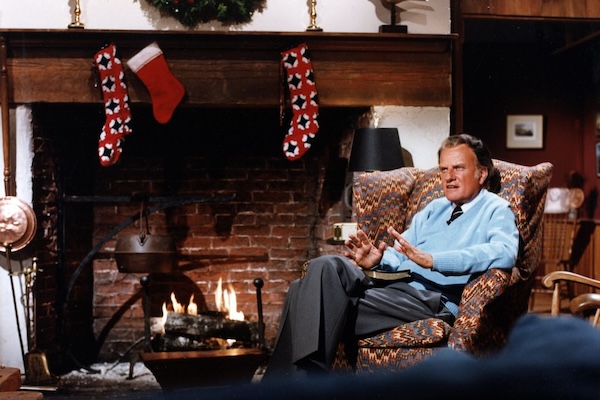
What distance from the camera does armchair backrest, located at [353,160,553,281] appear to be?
2.88 metres

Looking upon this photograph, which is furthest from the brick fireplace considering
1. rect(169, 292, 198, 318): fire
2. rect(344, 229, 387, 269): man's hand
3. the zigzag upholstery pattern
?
the zigzag upholstery pattern

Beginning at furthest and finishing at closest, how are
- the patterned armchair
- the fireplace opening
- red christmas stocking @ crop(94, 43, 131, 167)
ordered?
1. the fireplace opening
2. red christmas stocking @ crop(94, 43, 131, 167)
3. the patterned armchair

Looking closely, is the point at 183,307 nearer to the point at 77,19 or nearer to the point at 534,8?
the point at 77,19

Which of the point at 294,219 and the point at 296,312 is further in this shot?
the point at 294,219

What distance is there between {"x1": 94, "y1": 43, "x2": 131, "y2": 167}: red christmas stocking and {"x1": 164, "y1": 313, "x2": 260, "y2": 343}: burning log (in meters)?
0.89

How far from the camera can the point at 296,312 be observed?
2391mm

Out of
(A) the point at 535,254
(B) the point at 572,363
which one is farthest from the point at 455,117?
(B) the point at 572,363

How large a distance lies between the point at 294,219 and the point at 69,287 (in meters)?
1.35

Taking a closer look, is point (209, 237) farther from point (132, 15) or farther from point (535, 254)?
point (535, 254)

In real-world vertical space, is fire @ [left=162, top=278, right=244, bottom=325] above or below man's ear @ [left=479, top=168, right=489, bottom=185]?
below

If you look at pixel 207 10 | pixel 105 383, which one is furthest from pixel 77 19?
pixel 105 383

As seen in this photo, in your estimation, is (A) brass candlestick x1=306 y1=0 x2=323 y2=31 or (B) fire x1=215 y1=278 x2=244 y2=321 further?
(B) fire x1=215 y1=278 x2=244 y2=321

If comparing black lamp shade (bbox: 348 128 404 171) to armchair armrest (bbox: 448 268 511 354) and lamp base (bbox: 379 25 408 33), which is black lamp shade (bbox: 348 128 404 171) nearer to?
lamp base (bbox: 379 25 408 33)

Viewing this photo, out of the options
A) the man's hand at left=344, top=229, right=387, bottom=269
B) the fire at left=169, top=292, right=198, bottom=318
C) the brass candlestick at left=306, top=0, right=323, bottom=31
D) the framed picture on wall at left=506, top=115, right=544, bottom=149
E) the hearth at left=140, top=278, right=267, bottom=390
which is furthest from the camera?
the framed picture on wall at left=506, top=115, right=544, bottom=149
